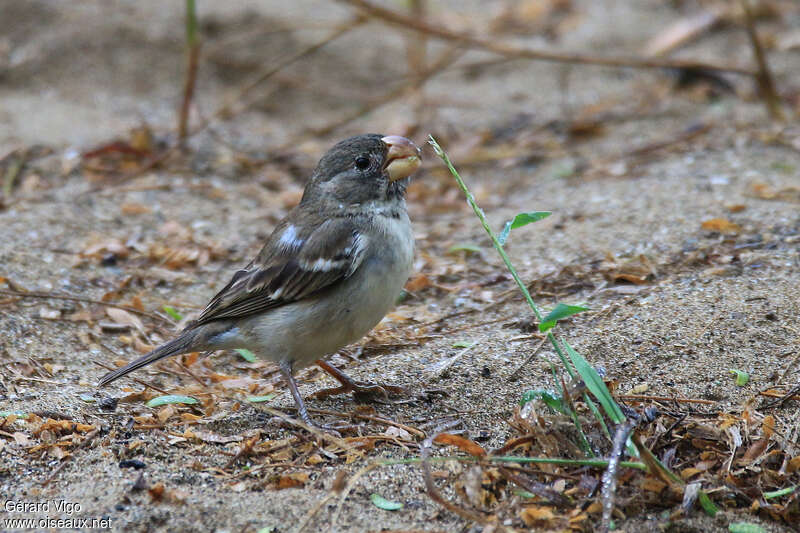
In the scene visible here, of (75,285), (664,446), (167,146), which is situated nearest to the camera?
(664,446)

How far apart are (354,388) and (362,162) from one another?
108 centimetres

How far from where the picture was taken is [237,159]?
293 inches

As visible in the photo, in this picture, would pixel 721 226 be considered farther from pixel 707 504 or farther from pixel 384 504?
pixel 384 504

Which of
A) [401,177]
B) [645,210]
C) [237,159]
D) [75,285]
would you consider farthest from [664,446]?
[237,159]

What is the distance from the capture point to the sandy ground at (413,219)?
135 inches

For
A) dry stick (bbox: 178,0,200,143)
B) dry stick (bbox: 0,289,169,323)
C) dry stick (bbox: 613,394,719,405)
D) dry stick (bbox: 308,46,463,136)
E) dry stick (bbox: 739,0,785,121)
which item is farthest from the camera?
dry stick (bbox: 308,46,463,136)

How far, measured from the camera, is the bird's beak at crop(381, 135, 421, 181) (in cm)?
426

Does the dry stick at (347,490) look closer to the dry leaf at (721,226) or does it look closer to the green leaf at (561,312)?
the green leaf at (561,312)

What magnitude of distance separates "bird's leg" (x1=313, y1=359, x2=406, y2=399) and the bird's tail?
2.00 ft

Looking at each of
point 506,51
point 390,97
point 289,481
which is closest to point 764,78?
point 506,51

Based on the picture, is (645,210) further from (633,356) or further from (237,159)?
(237,159)

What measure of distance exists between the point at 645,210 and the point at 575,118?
8.04ft

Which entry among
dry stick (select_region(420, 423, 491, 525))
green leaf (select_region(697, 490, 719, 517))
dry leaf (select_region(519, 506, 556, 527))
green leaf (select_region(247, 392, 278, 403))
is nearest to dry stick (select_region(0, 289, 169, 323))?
green leaf (select_region(247, 392, 278, 403))

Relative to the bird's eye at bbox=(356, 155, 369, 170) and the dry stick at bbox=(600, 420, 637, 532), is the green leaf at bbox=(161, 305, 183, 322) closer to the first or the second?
the bird's eye at bbox=(356, 155, 369, 170)
